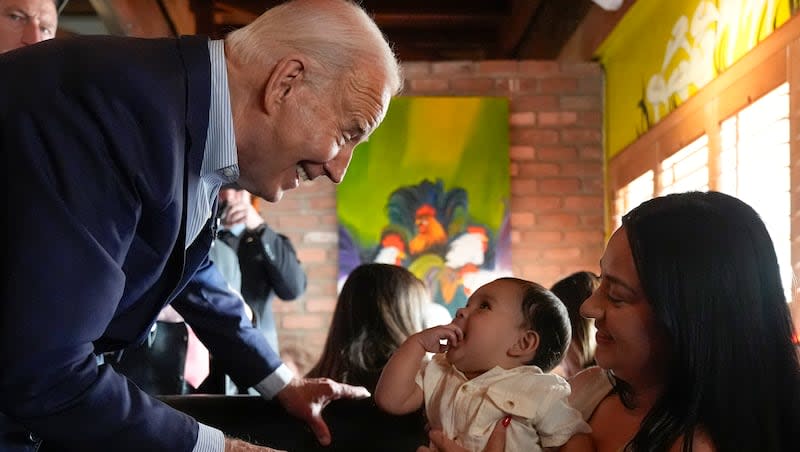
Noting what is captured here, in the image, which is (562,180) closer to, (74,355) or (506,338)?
(506,338)

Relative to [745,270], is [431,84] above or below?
above

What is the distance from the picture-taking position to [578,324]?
252 centimetres

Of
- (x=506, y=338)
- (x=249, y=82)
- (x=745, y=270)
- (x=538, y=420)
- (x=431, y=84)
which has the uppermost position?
(x=431, y=84)

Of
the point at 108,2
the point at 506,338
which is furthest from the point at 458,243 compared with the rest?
the point at 506,338

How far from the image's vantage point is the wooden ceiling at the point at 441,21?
221 inches

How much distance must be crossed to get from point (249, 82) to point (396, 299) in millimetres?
1260

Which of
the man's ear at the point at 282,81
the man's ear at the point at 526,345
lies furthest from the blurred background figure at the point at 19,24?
the man's ear at the point at 526,345

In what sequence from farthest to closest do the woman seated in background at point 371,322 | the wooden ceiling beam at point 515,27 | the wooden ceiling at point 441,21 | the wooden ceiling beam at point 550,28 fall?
1. the wooden ceiling beam at point 515,27
2. the wooden ceiling beam at point 550,28
3. the wooden ceiling at point 441,21
4. the woman seated in background at point 371,322

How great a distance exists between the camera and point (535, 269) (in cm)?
581

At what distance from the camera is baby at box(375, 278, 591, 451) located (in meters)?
1.59

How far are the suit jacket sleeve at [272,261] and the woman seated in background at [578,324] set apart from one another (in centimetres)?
135

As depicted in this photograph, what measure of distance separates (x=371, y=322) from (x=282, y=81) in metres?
1.25

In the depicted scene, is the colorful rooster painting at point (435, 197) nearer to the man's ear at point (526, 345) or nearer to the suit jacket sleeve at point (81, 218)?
the man's ear at point (526, 345)

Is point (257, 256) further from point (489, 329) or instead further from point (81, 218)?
point (81, 218)
